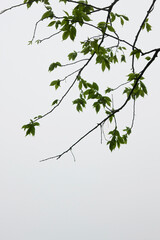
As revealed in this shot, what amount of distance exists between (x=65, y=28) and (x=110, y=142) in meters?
0.53

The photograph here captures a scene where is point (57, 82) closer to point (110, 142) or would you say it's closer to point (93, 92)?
point (93, 92)

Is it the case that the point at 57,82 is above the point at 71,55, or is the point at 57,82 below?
below

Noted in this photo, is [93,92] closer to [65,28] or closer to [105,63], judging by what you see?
[105,63]

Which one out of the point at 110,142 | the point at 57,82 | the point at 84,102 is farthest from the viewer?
the point at 84,102

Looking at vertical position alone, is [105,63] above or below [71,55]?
below

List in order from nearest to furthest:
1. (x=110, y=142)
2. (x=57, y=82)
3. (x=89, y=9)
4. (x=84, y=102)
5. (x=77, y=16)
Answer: (x=77, y=16)
(x=89, y=9)
(x=110, y=142)
(x=57, y=82)
(x=84, y=102)

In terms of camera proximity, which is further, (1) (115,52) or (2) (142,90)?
(1) (115,52)

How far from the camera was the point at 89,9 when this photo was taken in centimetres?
93

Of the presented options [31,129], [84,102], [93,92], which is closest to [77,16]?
[93,92]

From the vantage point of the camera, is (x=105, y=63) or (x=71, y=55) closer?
(x=105, y=63)

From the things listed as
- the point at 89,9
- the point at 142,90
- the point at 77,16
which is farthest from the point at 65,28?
the point at 142,90

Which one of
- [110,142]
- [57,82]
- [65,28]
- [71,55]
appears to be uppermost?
[71,55]

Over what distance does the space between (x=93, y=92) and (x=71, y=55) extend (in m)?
0.39

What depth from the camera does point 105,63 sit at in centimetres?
100
